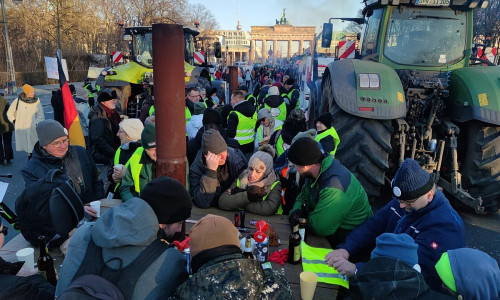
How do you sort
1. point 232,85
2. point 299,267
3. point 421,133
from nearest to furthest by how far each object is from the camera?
point 299,267 < point 421,133 < point 232,85

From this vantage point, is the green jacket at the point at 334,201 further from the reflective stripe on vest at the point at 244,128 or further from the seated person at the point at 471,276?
the reflective stripe on vest at the point at 244,128

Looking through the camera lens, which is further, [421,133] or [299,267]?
[421,133]

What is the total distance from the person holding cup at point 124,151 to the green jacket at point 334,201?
2.02m

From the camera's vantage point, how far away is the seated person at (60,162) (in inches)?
131

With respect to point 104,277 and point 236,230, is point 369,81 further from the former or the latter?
point 104,277

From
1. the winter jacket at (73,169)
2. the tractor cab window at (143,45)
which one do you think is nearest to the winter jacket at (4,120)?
the winter jacket at (73,169)

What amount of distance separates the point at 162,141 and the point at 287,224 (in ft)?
4.91

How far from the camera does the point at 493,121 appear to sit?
450cm

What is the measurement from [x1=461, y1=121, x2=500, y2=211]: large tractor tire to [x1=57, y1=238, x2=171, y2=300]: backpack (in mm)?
4549

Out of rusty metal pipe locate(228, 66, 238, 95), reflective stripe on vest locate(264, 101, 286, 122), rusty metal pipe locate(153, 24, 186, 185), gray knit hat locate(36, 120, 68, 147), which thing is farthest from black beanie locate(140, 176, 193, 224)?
rusty metal pipe locate(228, 66, 238, 95)

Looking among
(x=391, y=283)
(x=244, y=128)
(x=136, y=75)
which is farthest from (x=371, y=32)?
(x=136, y=75)

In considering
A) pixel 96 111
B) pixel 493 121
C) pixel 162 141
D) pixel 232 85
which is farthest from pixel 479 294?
pixel 232 85

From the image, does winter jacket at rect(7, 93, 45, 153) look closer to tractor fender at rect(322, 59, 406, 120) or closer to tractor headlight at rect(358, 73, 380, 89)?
tractor fender at rect(322, 59, 406, 120)

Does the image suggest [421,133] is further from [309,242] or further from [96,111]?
[96,111]
